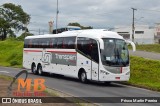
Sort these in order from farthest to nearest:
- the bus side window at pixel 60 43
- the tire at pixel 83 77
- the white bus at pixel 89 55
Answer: the bus side window at pixel 60 43, the tire at pixel 83 77, the white bus at pixel 89 55

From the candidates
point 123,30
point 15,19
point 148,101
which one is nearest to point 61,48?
point 148,101

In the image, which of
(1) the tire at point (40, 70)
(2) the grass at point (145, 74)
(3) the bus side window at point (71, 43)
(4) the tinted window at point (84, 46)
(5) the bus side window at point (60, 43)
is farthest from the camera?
(1) the tire at point (40, 70)

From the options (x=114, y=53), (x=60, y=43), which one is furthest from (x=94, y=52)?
(x=60, y=43)

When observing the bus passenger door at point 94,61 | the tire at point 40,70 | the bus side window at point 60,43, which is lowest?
the tire at point 40,70

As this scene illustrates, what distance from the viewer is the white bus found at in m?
23.2

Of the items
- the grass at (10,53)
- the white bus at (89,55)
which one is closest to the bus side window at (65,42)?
the white bus at (89,55)

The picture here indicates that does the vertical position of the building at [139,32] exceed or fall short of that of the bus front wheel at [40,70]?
it exceeds it

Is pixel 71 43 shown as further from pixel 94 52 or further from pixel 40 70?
pixel 40 70

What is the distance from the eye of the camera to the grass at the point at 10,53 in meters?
54.9

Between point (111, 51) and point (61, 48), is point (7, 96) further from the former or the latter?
point (61, 48)

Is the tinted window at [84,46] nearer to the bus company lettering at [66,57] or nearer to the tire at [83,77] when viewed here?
the bus company lettering at [66,57]

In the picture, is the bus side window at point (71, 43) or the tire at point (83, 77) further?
the bus side window at point (71, 43)

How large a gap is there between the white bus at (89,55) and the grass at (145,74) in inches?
62.4

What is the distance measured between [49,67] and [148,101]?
1469 centimetres
